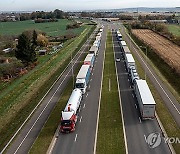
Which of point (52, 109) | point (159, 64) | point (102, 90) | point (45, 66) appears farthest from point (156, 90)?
point (45, 66)

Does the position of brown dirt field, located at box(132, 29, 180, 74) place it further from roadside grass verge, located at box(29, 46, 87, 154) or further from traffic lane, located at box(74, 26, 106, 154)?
roadside grass verge, located at box(29, 46, 87, 154)

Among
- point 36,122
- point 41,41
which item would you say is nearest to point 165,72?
point 36,122

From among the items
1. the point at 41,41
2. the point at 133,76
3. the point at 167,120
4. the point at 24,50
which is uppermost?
the point at 24,50

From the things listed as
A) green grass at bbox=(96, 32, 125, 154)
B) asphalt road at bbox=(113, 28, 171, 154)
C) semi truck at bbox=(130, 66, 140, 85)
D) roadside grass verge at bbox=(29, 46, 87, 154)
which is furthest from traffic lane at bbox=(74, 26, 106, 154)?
semi truck at bbox=(130, 66, 140, 85)

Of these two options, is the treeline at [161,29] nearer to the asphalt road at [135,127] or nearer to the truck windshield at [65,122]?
the asphalt road at [135,127]

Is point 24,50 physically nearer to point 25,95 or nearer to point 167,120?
point 25,95

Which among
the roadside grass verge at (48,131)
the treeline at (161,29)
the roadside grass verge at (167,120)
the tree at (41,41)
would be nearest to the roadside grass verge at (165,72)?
the roadside grass verge at (167,120)
